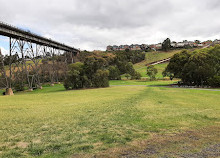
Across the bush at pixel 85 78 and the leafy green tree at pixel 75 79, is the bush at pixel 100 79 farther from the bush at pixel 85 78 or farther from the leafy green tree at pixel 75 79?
the leafy green tree at pixel 75 79

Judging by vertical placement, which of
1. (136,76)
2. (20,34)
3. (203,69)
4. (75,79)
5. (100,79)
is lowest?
(100,79)

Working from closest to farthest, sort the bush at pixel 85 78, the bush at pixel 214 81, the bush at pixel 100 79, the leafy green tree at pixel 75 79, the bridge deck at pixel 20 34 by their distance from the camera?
the bridge deck at pixel 20 34 → the bush at pixel 214 81 → the leafy green tree at pixel 75 79 → the bush at pixel 85 78 → the bush at pixel 100 79

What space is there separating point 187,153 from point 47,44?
4983cm

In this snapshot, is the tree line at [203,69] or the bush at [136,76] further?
the bush at [136,76]

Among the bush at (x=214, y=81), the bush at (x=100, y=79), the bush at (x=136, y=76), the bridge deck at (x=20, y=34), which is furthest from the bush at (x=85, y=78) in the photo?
the bush at (x=136, y=76)

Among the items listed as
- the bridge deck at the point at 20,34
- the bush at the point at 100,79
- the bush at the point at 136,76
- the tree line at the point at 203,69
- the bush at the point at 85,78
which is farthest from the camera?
the bush at the point at 136,76

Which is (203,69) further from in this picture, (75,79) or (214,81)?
(75,79)

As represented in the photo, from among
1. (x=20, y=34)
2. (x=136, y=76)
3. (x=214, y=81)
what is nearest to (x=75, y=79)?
(x=20, y=34)

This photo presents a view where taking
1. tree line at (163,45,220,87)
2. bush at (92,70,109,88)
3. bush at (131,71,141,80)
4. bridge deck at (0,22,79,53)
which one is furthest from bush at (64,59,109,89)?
bush at (131,71,141,80)

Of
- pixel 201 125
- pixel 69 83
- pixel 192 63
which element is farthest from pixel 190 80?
pixel 201 125

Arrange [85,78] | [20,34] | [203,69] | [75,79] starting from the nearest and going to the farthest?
[203,69], [20,34], [75,79], [85,78]

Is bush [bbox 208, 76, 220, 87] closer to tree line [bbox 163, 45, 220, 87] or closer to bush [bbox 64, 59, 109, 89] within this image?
tree line [bbox 163, 45, 220, 87]

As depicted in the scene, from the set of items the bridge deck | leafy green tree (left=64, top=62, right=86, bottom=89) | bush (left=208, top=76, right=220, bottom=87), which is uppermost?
the bridge deck

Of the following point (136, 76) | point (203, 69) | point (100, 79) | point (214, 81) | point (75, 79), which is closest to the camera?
point (214, 81)
